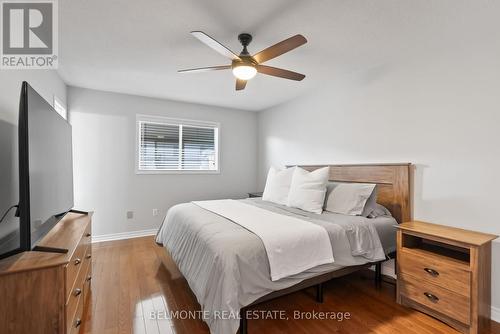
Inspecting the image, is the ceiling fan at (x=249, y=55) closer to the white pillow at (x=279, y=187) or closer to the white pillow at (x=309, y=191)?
the white pillow at (x=309, y=191)

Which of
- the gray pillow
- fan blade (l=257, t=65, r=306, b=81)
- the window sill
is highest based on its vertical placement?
fan blade (l=257, t=65, r=306, b=81)

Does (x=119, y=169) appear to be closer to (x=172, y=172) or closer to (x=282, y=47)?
(x=172, y=172)

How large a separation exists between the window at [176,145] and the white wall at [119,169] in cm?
12

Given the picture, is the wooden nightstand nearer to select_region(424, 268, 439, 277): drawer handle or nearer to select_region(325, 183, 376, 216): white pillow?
select_region(424, 268, 439, 277): drawer handle

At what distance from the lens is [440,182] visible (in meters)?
2.25

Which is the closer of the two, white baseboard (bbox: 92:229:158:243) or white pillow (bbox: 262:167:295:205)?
white pillow (bbox: 262:167:295:205)

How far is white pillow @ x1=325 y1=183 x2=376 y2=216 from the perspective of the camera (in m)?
2.45

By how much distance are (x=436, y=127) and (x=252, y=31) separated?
6.46 ft

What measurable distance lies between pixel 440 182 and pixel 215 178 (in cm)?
347

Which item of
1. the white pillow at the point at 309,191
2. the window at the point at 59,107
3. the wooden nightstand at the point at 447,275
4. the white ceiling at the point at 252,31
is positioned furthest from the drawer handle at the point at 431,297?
the window at the point at 59,107

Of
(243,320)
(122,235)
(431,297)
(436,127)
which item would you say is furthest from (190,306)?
(436,127)

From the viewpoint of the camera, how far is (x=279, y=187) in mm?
3264

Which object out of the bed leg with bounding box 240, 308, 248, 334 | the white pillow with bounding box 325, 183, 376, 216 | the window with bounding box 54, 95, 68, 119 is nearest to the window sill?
the window with bounding box 54, 95, 68, 119

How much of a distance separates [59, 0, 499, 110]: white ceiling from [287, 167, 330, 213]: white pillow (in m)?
1.30
